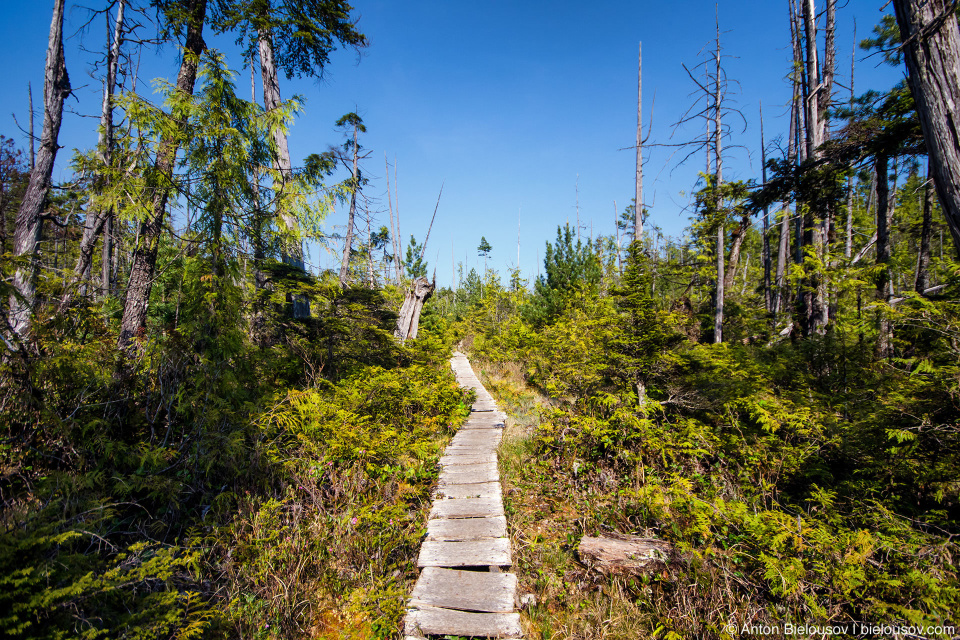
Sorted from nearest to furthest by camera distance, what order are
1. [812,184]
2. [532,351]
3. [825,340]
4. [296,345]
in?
1. [812,184]
2. [825,340]
3. [296,345]
4. [532,351]

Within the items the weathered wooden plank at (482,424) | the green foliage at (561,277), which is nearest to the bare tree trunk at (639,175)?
the green foliage at (561,277)

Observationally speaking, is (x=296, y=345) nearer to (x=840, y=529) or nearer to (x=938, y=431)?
(x=840, y=529)

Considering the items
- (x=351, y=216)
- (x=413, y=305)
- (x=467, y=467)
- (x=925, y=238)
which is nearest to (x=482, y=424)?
(x=467, y=467)

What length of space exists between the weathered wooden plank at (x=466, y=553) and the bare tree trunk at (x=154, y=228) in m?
4.84

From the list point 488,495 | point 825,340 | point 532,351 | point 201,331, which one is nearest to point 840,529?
point 488,495

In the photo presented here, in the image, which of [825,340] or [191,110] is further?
[825,340]

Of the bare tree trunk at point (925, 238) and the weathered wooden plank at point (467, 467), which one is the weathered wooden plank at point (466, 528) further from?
the bare tree trunk at point (925, 238)

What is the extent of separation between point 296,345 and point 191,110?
3.71 m

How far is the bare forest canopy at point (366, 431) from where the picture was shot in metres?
2.71

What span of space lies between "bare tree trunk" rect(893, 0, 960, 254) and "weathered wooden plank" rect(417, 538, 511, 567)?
4.75 m

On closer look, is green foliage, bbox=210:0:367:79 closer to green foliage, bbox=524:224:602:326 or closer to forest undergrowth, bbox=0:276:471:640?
forest undergrowth, bbox=0:276:471:640

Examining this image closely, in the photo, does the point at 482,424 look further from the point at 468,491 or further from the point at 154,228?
the point at 154,228

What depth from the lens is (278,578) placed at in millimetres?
3021

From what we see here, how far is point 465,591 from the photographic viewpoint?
2863 millimetres
